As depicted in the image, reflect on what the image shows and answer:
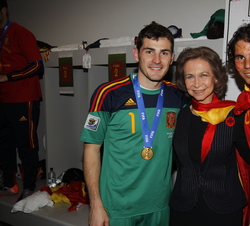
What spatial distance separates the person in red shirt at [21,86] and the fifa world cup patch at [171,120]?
154cm

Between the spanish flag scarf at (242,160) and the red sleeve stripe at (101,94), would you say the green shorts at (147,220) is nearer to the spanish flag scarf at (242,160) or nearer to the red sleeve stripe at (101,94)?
the spanish flag scarf at (242,160)

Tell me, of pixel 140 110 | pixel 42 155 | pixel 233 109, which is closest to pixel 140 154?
pixel 140 110

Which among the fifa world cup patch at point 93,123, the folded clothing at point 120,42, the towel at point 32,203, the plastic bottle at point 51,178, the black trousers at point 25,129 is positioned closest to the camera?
the fifa world cup patch at point 93,123

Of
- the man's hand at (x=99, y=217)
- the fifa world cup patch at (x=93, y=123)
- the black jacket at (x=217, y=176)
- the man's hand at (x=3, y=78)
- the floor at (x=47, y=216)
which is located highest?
the man's hand at (x=3, y=78)

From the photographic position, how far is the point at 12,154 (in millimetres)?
2838

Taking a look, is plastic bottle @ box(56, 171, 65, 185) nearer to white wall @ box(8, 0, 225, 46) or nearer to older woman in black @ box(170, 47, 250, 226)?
white wall @ box(8, 0, 225, 46)

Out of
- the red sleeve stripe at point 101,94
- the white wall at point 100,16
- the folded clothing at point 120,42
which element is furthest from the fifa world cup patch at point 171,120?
the white wall at point 100,16

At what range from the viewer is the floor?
2.28 m

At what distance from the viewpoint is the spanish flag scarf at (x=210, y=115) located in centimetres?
133

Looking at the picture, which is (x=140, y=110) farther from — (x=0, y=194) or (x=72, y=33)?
(x=72, y=33)

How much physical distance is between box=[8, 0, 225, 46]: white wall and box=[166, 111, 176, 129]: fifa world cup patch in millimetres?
1424

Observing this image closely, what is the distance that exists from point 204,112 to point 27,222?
77.1 inches

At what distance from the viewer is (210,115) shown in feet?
4.42

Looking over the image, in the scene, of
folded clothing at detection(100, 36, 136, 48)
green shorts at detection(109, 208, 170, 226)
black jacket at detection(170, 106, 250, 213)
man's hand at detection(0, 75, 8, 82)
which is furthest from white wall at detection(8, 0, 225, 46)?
green shorts at detection(109, 208, 170, 226)
